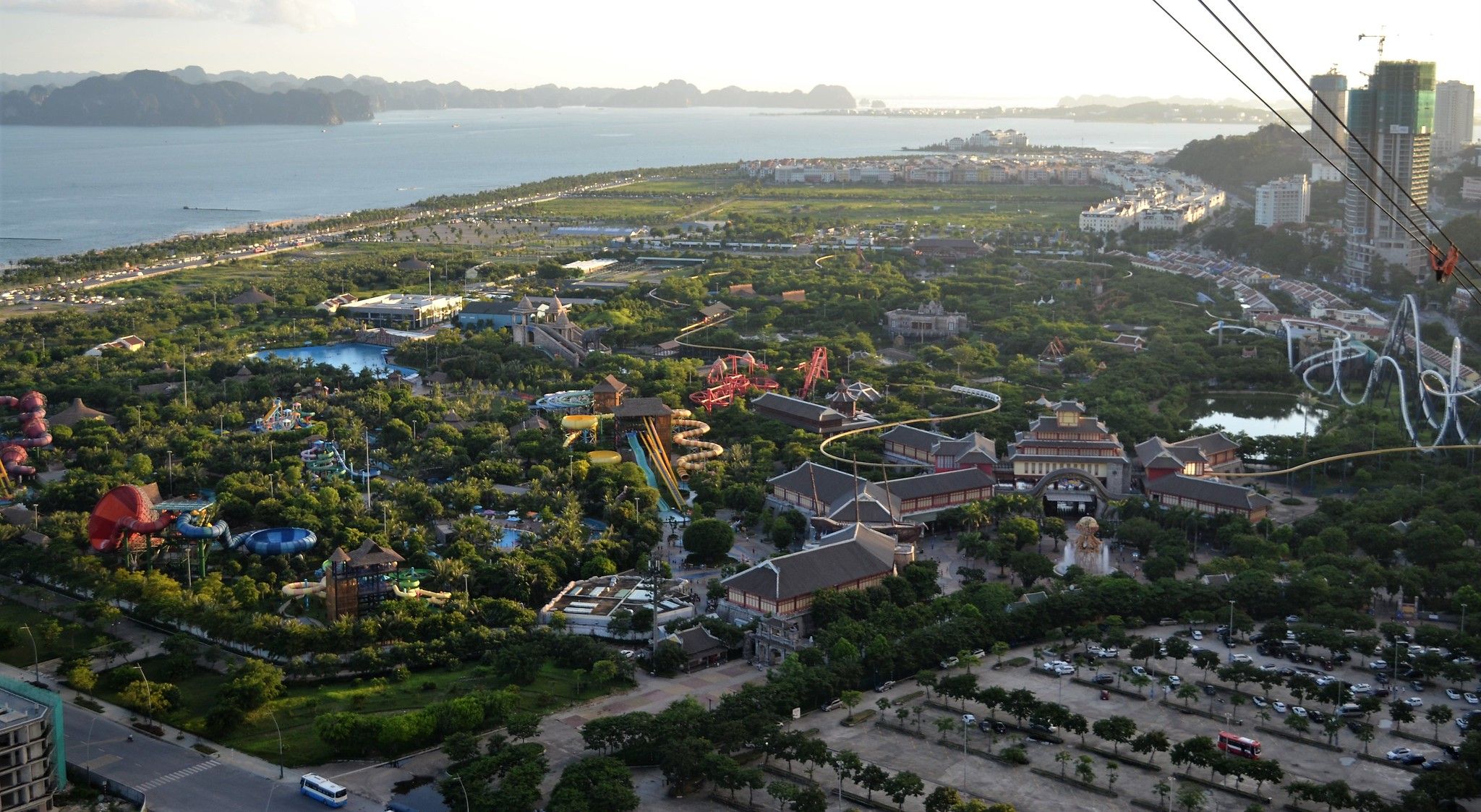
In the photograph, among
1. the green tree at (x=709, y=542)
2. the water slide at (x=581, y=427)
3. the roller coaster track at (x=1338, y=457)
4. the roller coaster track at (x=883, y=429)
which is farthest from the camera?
the water slide at (x=581, y=427)

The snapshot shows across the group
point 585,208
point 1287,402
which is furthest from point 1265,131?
point 1287,402

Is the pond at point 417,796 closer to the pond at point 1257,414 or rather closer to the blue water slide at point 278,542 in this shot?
the blue water slide at point 278,542

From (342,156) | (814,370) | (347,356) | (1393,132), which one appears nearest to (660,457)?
(814,370)

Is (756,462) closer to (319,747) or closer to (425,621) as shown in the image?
(425,621)

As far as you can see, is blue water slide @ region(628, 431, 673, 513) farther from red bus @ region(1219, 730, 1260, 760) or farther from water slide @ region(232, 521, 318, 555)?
red bus @ region(1219, 730, 1260, 760)

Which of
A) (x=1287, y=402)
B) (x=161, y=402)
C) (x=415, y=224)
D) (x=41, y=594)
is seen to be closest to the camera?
(x=41, y=594)

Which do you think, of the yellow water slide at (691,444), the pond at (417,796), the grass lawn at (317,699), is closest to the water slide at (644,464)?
the yellow water slide at (691,444)
